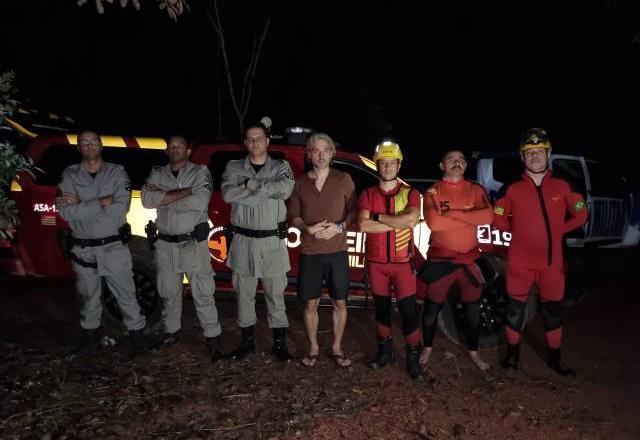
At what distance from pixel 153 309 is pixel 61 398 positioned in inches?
56.9

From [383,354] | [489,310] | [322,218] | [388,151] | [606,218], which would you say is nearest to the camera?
[388,151]

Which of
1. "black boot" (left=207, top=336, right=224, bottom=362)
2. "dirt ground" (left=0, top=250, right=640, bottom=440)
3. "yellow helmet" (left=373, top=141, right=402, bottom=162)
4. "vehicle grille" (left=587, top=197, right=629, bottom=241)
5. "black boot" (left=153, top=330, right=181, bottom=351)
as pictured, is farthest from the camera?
"vehicle grille" (left=587, top=197, right=629, bottom=241)

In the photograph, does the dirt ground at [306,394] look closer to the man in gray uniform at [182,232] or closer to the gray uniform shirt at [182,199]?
the man in gray uniform at [182,232]

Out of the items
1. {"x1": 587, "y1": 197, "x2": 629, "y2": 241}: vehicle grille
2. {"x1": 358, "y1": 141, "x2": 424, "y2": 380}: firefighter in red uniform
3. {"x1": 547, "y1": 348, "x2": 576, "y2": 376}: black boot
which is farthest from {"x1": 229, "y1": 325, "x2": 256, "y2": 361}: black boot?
{"x1": 587, "y1": 197, "x2": 629, "y2": 241}: vehicle grille

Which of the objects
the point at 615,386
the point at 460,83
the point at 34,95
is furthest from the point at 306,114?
the point at 615,386

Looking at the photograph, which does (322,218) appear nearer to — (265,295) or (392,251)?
(392,251)

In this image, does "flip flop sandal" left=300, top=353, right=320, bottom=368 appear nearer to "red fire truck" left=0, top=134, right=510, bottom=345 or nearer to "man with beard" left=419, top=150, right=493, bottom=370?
"red fire truck" left=0, top=134, right=510, bottom=345

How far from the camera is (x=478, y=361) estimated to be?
14.5 feet

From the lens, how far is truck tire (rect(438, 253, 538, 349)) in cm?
470

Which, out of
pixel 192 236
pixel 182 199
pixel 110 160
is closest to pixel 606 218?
pixel 192 236

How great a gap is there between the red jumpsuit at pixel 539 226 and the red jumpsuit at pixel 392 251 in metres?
0.81

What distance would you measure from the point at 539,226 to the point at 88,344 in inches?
159

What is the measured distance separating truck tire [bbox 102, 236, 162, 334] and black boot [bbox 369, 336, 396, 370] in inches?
87.9

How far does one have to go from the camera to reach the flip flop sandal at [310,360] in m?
4.36
